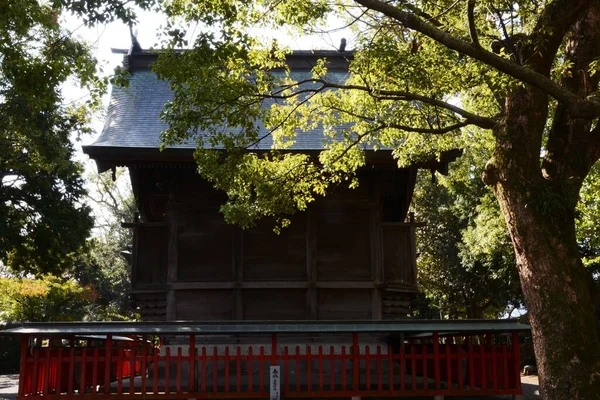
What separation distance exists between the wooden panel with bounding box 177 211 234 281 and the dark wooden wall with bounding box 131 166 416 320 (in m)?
0.02

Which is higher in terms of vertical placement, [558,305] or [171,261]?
[171,261]

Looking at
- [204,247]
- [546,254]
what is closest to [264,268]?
[204,247]

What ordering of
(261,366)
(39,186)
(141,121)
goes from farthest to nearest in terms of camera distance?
(39,186)
(141,121)
(261,366)

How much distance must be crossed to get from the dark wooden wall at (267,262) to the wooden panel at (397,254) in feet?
0.10

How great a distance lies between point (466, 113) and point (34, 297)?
24.1 m

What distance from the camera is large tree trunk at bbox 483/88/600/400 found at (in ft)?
26.4

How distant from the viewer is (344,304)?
1274 centimetres

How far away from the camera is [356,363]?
10.7 metres

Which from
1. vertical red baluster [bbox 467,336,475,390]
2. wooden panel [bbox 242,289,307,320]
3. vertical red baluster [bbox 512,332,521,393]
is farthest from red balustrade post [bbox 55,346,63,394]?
vertical red baluster [bbox 512,332,521,393]

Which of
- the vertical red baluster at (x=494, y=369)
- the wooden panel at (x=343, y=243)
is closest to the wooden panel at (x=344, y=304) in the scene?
the wooden panel at (x=343, y=243)

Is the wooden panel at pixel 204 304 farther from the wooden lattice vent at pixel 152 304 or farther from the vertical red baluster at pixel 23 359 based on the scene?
the vertical red baluster at pixel 23 359

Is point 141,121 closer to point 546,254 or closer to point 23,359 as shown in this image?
point 23,359

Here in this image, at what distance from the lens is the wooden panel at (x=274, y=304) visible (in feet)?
41.4

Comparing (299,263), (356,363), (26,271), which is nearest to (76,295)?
(26,271)
